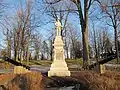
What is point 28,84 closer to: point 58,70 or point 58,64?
point 58,70

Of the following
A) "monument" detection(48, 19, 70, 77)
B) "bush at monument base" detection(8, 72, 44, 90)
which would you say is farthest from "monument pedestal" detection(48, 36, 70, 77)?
"bush at monument base" detection(8, 72, 44, 90)

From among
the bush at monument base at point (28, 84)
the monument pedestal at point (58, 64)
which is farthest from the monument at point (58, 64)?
the bush at monument base at point (28, 84)

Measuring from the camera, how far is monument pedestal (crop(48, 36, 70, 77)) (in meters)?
20.1

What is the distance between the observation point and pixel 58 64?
20562mm

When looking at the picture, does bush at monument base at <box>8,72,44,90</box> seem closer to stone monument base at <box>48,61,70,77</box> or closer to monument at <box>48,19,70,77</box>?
stone monument base at <box>48,61,70,77</box>

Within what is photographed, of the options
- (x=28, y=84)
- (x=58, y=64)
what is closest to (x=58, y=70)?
(x=58, y=64)

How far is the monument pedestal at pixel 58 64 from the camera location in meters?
20.1

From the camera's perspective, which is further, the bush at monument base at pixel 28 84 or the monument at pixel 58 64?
the monument at pixel 58 64

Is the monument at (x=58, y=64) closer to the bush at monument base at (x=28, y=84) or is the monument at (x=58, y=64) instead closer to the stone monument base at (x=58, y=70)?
the stone monument base at (x=58, y=70)

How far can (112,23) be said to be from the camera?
39.9 meters

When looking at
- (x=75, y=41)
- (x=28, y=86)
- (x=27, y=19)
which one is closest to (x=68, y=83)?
(x=28, y=86)

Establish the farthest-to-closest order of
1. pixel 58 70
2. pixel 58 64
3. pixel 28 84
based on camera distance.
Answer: pixel 58 64 < pixel 58 70 < pixel 28 84

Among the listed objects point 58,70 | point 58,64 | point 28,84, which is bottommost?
point 28,84

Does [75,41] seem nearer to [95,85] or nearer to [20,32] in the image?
[20,32]
